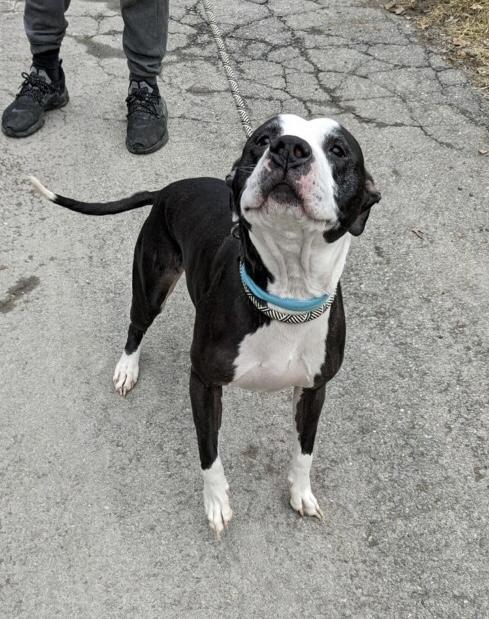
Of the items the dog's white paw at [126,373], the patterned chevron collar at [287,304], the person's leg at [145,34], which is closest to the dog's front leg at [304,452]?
the patterned chevron collar at [287,304]

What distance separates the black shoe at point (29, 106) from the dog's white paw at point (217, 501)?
2820 millimetres

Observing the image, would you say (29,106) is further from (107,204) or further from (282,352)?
(282,352)

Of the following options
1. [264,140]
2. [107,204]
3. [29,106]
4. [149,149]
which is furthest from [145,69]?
[264,140]

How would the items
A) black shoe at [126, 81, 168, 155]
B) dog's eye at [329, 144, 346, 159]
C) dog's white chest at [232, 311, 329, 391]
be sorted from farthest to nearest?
black shoe at [126, 81, 168, 155] < dog's white chest at [232, 311, 329, 391] < dog's eye at [329, 144, 346, 159]

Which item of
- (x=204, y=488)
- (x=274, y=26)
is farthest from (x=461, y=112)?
(x=204, y=488)

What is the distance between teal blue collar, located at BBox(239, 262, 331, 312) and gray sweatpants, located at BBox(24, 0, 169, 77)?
2.65 m

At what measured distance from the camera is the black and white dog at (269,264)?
6.24 feet

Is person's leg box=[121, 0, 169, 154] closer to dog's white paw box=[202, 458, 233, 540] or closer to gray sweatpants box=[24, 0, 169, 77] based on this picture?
gray sweatpants box=[24, 0, 169, 77]

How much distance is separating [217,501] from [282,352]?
62 cm

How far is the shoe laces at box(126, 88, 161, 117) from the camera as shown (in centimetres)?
448

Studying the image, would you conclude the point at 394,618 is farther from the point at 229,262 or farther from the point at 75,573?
the point at 229,262

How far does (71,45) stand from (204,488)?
3.98 meters

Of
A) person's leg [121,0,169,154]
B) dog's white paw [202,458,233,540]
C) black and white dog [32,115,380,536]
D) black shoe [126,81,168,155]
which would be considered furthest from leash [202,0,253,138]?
dog's white paw [202,458,233,540]

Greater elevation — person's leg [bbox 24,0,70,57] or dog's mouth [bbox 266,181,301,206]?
dog's mouth [bbox 266,181,301,206]
